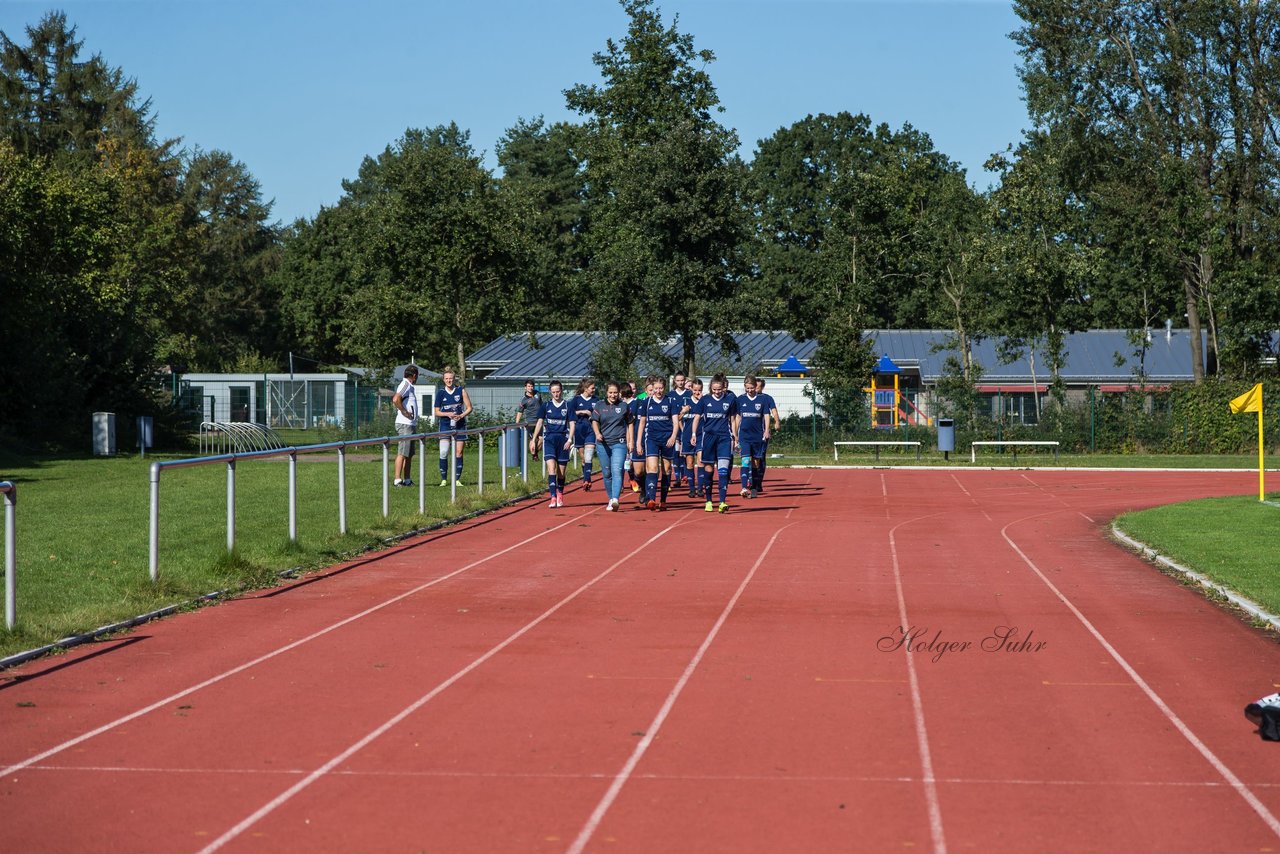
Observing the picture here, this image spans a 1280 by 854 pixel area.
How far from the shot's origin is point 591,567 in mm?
14922

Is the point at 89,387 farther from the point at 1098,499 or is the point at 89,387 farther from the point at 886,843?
the point at 886,843

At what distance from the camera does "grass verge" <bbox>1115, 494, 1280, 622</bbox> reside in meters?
13.5

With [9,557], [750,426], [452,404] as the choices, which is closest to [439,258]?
[452,404]

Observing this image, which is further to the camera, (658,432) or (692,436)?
(692,436)

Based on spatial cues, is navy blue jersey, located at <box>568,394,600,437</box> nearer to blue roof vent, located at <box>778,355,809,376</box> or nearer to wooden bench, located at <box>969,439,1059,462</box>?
wooden bench, located at <box>969,439,1059,462</box>

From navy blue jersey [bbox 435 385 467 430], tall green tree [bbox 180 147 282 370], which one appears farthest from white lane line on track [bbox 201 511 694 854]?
tall green tree [bbox 180 147 282 370]

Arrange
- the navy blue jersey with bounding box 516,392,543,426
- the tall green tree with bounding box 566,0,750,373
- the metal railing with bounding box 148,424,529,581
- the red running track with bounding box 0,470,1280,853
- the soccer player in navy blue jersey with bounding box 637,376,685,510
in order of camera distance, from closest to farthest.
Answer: the red running track with bounding box 0,470,1280,853, the metal railing with bounding box 148,424,529,581, the soccer player in navy blue jersey with bounding box 637,376,685,510, the navy blue jersey with bounding box 516,392,543,426, the tall green tree with bounding box 566,0,750,373

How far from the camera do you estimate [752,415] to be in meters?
23.3

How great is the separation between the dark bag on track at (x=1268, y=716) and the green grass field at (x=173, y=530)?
7.70 meters

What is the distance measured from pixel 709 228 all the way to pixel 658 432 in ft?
54.0

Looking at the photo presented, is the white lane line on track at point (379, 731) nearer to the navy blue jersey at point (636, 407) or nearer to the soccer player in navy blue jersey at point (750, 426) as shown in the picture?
the navy blue jersey at point (636, 407)

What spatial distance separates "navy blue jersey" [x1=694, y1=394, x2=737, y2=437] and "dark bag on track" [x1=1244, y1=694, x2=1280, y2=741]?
44.4 feet

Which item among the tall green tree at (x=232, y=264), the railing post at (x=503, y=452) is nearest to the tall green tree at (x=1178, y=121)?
the railing post at (x=503, y=452)

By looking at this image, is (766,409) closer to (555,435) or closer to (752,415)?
(752,415)
